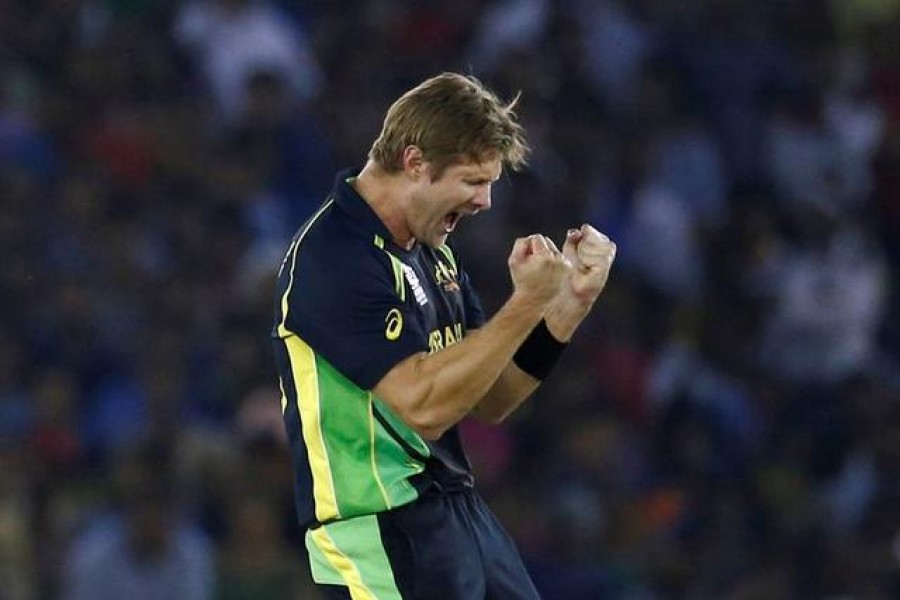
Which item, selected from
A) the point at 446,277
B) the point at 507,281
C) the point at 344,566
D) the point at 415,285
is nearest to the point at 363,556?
the point at 344,566

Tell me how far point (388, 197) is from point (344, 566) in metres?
0.83

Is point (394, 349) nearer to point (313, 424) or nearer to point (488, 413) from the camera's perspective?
point (313, 424)

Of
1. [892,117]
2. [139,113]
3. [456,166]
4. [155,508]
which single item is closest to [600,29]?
[892,117]

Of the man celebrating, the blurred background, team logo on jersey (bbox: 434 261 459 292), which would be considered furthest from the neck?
the blurred background

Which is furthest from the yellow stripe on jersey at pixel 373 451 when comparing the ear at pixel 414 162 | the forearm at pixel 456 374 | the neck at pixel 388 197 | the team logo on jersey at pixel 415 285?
the ear at pixel 414 162

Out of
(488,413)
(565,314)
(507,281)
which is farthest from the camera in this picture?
(507,281)

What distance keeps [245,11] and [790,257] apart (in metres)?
2.87

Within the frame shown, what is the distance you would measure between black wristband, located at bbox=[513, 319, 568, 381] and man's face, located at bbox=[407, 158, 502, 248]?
42cm

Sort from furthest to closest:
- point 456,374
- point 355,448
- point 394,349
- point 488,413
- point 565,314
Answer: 1. point 488,413
2. point 565,314
3. point 355,448
4. point 394,349
5. point 456,374

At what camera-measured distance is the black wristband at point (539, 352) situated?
516 cm

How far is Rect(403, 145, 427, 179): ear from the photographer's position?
15.7ft

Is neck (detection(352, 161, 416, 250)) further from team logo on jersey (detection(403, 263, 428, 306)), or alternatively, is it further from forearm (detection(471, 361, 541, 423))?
forearm (detection(471, 361, 541, 423))

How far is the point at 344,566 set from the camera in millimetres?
4848

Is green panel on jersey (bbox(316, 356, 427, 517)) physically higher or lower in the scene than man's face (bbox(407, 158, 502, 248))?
lower
